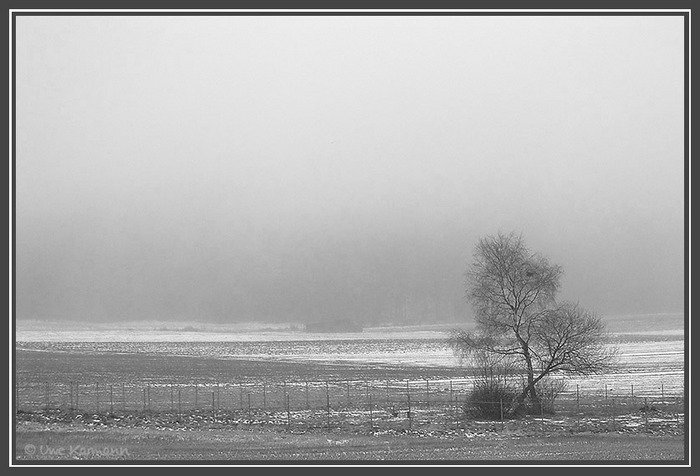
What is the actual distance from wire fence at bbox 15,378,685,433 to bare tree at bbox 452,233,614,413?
2.51 meters

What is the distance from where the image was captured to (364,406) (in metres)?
39.5

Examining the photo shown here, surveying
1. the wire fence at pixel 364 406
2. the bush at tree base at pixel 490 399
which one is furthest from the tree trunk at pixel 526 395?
the wire fence at pixel 364 406

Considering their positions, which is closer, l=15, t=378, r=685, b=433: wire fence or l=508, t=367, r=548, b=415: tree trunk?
l=15, t=378, r=685, b=433: wire fence

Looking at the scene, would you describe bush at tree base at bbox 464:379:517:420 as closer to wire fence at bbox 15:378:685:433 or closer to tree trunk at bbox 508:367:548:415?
wire fence at bbox 15:378:685:433

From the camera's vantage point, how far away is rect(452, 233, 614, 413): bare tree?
3722 cm

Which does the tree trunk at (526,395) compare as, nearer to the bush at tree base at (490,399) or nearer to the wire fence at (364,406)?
the bush at tree base at (490,399)

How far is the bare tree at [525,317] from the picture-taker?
3722 cm

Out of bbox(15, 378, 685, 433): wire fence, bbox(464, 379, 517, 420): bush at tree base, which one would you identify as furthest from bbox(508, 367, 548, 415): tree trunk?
bbox(15, 378, 685, 433): wire fence

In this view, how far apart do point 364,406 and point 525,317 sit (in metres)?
9.40

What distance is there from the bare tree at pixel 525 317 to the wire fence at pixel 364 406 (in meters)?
2.51

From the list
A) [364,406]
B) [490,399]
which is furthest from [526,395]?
[364,406]

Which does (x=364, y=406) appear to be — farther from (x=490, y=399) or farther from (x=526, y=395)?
(x=526, y=395)
